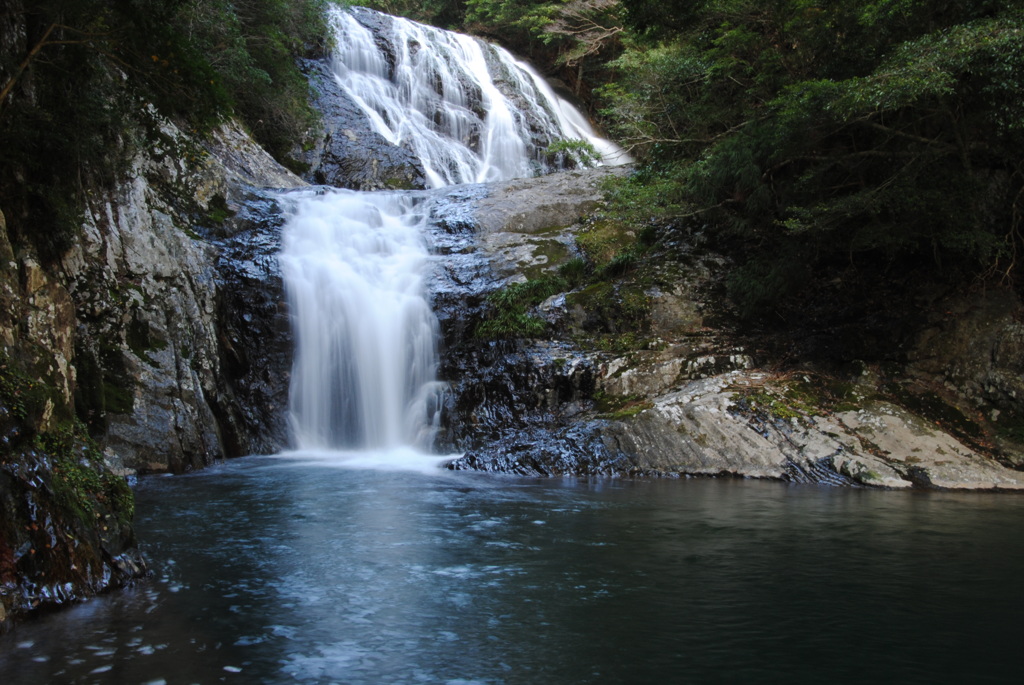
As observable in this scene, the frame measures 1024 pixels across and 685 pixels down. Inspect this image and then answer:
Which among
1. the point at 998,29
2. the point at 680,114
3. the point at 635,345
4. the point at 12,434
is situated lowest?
the point at 12,434

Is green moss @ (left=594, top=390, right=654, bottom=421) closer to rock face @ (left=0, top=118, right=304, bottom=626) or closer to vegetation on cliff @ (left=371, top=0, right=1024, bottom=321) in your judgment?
vegetation on cliff @ (left=371, top=0, right=1024, bottom=321)

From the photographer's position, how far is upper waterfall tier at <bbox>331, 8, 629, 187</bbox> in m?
21.6

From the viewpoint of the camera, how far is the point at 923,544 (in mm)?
6371

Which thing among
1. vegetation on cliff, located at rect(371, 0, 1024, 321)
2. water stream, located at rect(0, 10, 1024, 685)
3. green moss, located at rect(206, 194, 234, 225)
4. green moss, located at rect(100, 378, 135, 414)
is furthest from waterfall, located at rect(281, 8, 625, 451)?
green moss, located at rect(100, 378, 135, 414)

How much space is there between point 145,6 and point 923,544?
871cm

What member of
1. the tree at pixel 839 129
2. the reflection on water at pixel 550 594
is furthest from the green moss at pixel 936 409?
the tree at pixel 839 129

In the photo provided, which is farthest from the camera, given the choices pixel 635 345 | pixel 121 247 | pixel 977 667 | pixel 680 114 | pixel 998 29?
pixel 680 114

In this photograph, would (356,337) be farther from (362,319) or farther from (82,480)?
(82,480)

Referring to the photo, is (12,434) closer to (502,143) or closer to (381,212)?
(381,212)

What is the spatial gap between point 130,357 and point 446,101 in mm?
15826

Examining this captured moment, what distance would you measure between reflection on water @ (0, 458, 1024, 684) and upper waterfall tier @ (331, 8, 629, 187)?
14.1 meters

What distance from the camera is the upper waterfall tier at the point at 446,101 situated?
71.0 ft

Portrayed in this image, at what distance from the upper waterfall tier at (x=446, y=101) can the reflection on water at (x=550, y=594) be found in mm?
14109

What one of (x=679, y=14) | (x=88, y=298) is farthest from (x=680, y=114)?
(x=88, y=298)
